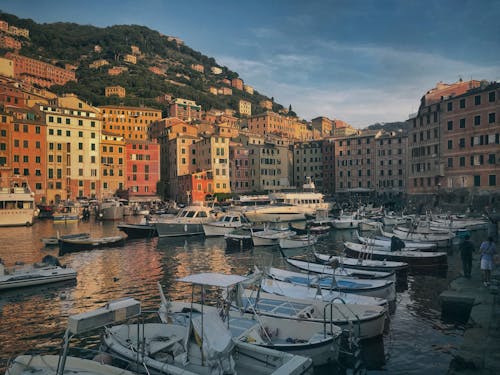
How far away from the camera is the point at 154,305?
61.2 ft

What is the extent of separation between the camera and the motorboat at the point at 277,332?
35.2 ft

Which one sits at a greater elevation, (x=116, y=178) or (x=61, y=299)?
(x=116, y=178)

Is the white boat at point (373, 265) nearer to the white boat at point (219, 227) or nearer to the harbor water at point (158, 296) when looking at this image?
the harbor water at point (158, 296)

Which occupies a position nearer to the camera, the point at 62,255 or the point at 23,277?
the point at 23,277

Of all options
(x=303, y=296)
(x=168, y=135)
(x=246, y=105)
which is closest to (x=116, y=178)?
(x=168, y=135)

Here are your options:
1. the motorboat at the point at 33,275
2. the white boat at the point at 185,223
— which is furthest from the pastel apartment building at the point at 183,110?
the motorboat at the point at 33,275

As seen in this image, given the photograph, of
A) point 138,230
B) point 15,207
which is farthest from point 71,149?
point 138,230

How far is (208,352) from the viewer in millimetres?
8891

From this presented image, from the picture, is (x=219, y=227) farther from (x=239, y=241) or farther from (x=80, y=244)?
(x=80, y=244)

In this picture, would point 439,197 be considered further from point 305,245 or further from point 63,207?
point 63,207

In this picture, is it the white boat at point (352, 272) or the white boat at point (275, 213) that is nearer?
the white boat at point (352, 272)

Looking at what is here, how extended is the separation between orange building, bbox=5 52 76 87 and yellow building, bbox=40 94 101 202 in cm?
6461

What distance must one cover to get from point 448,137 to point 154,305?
201 feet

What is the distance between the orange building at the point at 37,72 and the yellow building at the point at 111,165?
71564mm
